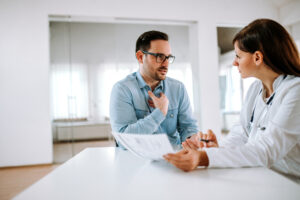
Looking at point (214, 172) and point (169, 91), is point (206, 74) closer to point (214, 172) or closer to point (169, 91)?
point (169, 91)

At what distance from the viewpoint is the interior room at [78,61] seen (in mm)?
3436

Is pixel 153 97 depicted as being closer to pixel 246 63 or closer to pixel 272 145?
pixel 246 63

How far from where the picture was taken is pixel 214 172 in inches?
29.3

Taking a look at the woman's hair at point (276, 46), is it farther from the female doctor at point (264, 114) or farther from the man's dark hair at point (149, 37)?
the man's dark hair at point (149, 37)

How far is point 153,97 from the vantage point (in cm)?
154

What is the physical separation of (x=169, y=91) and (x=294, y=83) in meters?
0.96

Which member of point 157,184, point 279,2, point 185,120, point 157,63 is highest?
point 279,2

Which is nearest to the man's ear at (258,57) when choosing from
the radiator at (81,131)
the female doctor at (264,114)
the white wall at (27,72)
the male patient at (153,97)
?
the female doctor at (264,114)

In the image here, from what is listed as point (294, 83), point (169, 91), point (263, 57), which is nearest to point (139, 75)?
point (169, 91)

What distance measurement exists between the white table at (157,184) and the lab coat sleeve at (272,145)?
36 mm

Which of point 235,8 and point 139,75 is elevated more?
point 235,8

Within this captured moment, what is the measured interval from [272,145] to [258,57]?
0.39 metres

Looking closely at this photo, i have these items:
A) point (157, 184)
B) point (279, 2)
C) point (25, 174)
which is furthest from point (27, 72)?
point (279, 2)

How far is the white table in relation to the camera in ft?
1.88
